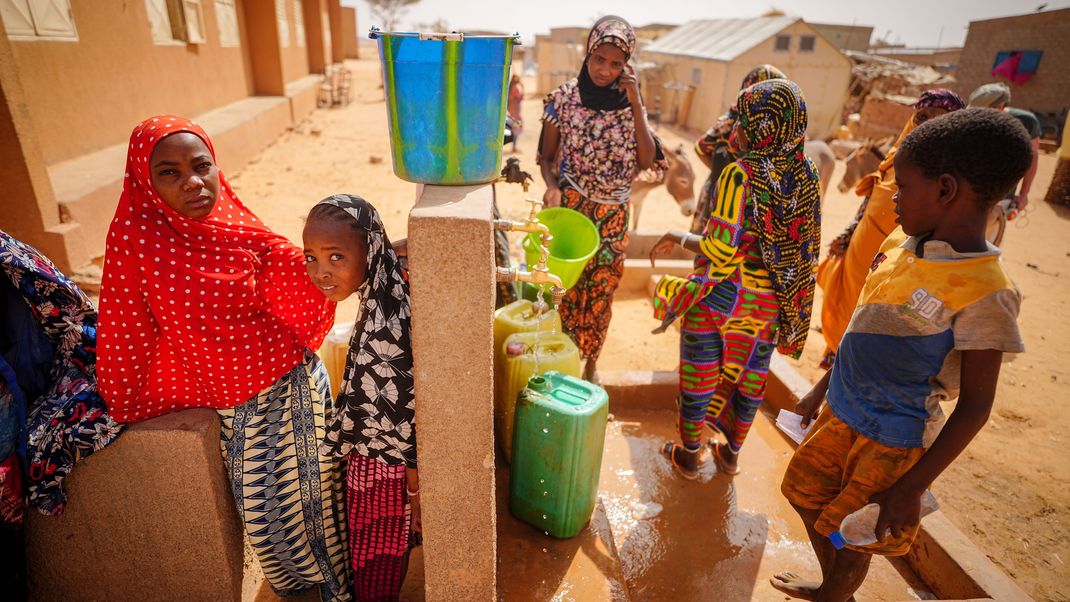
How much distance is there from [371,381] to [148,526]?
3.37 feet

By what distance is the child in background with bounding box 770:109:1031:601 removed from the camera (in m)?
1.42

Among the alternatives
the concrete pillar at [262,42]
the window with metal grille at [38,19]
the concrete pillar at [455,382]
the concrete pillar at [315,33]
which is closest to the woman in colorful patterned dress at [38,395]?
the concrete pillar at [455,382]

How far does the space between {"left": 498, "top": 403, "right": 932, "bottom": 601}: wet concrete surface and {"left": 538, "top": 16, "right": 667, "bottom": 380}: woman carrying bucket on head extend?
1.29 meters

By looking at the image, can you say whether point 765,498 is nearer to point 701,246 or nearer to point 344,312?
point 701,246

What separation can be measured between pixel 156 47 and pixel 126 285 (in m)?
8.28

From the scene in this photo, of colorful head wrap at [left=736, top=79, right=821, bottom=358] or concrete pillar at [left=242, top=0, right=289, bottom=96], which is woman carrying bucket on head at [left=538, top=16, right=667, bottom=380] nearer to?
colorful head wrap at [left=736, top=79, right=821, bottom=358]

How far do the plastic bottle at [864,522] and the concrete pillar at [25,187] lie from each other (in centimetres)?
548

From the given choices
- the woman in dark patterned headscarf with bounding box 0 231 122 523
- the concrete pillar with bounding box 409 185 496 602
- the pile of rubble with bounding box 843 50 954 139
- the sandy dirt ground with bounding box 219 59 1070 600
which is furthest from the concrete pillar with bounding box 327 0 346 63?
the concrete pillar with bounding box 409 185 496 602

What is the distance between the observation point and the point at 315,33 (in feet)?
58.5

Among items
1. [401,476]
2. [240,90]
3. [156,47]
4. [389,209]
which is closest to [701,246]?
[401,476]

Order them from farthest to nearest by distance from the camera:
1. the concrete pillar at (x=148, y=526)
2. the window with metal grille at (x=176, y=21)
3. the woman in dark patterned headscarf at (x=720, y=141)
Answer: the window with metal grille at (x=176, y=21)
the woman in dark patterned headscarf at (x=720, y=141)
the concrete pillar at (x=148, y=526)

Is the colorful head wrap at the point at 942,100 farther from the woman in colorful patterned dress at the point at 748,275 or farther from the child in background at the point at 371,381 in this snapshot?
the child in background at the point at 371,381

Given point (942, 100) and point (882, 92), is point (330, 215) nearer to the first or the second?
point (942, 100)

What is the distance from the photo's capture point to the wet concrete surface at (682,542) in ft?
7.43
